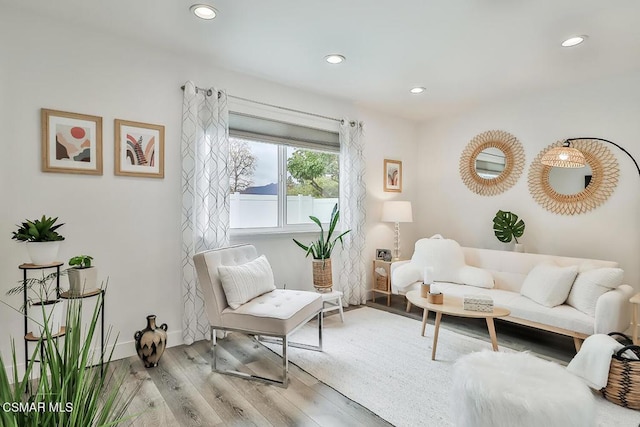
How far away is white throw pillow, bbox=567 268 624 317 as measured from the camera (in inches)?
110

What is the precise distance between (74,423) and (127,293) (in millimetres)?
2472

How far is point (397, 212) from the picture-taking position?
446cm

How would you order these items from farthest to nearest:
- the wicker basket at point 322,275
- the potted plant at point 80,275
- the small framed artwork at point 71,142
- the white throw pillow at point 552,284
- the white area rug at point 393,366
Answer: the wicker basket at point 322,275 < the white throw pillow at point 552,284 < the small framed artwork at point 71,142 < the potted plant at point 80,275 < the white area rug at point 393,366

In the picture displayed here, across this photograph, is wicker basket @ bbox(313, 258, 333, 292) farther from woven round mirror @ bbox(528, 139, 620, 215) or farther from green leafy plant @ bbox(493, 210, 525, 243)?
woven round mirror @ bbox(528, 139, 620, 215)

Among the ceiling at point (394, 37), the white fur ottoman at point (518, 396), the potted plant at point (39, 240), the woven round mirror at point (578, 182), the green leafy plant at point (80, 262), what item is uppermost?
the ceiling at point (394, 37)

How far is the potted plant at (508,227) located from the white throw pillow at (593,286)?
3.24ft

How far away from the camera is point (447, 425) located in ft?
6.44

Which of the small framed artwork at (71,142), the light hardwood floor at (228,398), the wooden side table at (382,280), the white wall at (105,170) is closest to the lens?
the light hardwood floor at (228,398)

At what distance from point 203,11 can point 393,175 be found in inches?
126

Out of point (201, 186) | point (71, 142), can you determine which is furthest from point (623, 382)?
point (71, 142)

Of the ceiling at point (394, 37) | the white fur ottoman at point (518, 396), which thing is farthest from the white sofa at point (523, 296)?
the ceiling at point (394, 37)

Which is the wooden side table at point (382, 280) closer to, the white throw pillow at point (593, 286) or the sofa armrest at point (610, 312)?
the white throw pillow at point (593, 286)

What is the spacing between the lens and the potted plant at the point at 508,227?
396cm

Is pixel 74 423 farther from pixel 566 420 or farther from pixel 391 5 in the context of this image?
pixel 391 5
